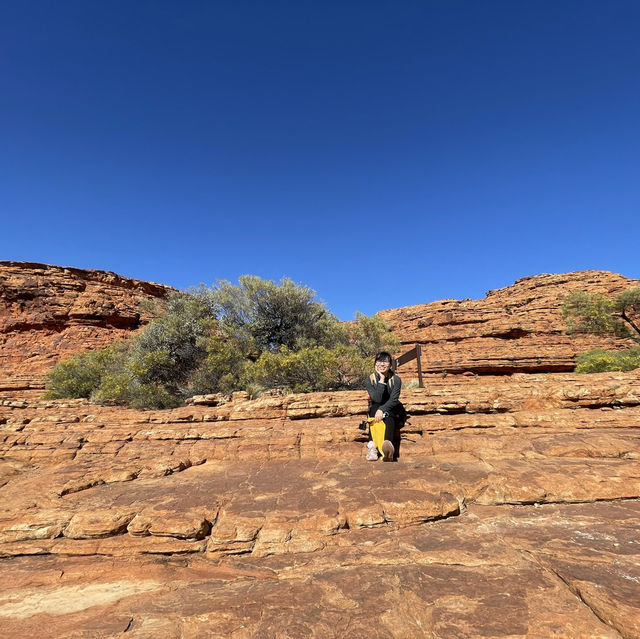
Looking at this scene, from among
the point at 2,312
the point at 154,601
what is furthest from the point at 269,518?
the point at 2,312

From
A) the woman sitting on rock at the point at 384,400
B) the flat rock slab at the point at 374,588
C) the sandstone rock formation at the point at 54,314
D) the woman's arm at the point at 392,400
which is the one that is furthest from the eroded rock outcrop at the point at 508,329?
the sandstone rock formation at the point at 54,314

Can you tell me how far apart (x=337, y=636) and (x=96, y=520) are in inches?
137

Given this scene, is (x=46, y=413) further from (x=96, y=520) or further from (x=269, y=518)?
(x=269, y=518)

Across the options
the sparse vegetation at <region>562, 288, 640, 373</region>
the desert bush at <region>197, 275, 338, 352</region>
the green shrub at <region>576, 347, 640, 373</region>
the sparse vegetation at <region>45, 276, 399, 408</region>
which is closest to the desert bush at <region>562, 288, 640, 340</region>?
the sparse vegetation at <region>562, 288, 640, 373</region>

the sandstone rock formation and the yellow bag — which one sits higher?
the sandstone rock formation

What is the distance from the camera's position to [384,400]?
6.09 m

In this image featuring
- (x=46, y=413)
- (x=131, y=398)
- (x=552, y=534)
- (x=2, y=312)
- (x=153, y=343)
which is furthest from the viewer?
(x=2, y=312)

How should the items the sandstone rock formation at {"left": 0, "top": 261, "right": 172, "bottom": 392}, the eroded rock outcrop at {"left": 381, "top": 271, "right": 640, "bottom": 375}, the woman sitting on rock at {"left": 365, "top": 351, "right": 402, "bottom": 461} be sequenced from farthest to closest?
the sandstone rock formation at {"left": 0, "top": 261, "right": 172, "bottom": 392}
the eroded rock outcrop at {"left": 381, "top": 271, "right": 640, "bottom": 375}
the woman sitting on rock at {"left": 365, "top": 351, "right": 402, "bottom": 461}

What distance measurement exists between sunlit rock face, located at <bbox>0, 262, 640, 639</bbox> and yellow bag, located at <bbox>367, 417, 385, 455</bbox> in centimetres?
39

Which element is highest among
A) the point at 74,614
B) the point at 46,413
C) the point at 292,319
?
the point at 292,319

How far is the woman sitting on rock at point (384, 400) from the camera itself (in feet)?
18.4

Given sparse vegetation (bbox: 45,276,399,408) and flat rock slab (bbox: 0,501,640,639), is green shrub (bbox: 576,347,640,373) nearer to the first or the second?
sparse vegetation (bbox: 45,276,399,408)

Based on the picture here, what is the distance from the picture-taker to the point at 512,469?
4.80 meters

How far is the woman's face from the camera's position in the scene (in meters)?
6.16
